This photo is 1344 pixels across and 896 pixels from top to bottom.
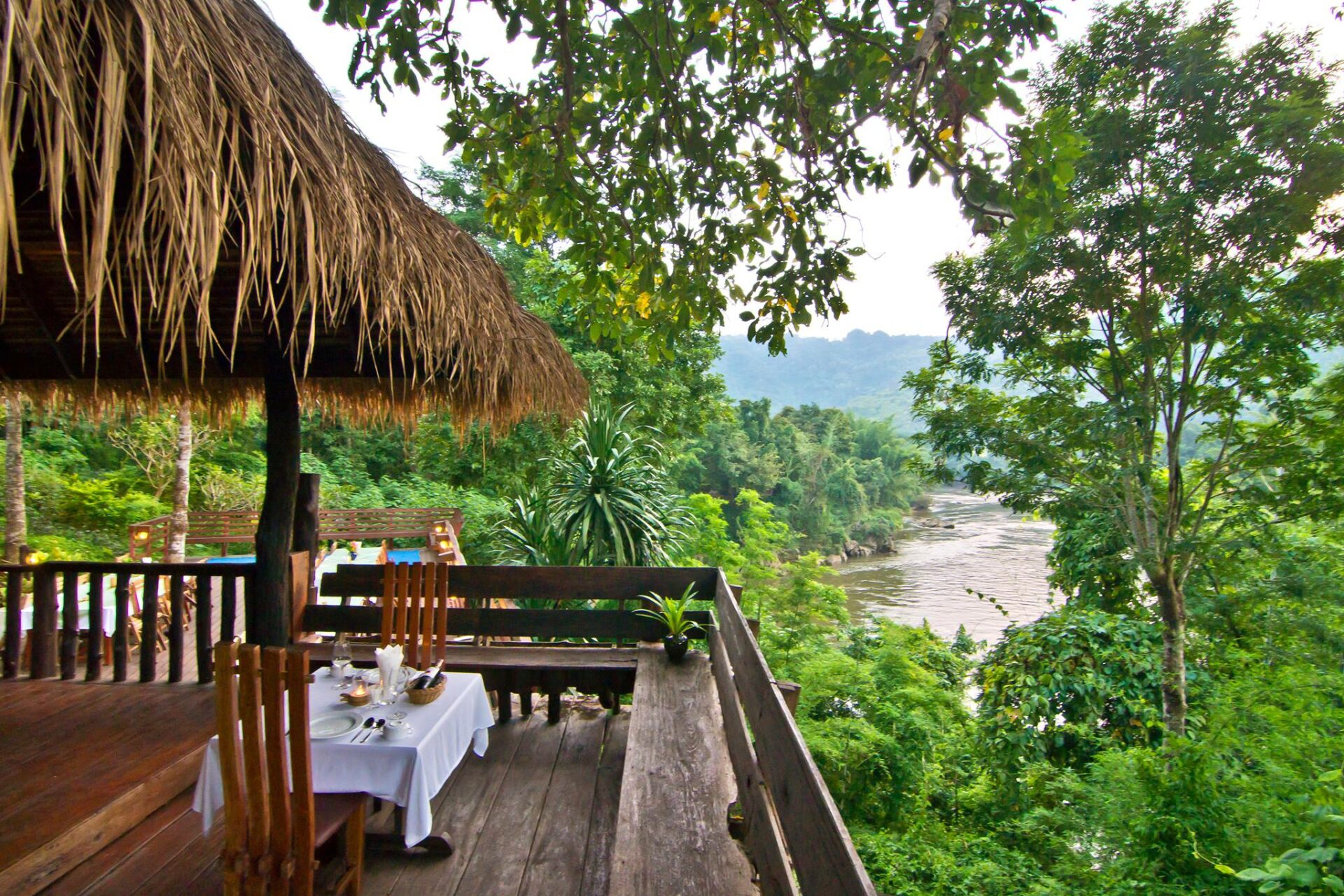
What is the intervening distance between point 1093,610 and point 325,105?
28.6 feet

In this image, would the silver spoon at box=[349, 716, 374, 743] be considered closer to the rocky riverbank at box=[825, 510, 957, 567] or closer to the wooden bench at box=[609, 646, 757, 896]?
the wooden bench at box=[609, 646, 757, 896]

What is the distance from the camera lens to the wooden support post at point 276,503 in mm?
2980

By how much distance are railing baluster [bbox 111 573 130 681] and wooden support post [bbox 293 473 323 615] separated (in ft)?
2.47

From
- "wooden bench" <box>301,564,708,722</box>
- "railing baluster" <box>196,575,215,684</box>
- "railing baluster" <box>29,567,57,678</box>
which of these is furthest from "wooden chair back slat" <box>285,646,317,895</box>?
"railing baluster" <box>29,567,57,678</box>

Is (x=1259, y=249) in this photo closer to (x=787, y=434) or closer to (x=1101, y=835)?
(x=1101, y=835)

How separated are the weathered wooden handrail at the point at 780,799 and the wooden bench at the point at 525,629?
1.23 m

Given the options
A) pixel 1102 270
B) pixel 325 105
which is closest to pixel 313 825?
pixel 325 105

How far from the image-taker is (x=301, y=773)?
5.67 ft

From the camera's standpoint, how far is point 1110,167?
21.1 feet

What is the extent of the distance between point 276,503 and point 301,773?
1595 millimetres

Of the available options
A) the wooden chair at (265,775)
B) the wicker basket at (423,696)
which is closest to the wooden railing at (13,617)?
the wicker basket at (423,696)

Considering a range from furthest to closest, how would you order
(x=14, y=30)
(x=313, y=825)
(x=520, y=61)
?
(x=520, y=61) < (x=313, y=825) < (x=14, y=30)

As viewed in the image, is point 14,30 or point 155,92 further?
point 155,92

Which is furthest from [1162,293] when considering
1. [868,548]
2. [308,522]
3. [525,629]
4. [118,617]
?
[868,548]
